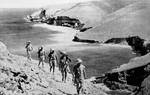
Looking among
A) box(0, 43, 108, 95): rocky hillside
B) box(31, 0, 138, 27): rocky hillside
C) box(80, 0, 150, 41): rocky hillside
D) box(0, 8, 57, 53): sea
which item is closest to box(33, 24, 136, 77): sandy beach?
box(0, 8, 57, 53): sea

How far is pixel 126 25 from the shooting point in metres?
79.5

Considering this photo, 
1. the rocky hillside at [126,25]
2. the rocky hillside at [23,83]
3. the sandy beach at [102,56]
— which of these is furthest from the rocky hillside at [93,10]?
the rocky hillside at [23,83]

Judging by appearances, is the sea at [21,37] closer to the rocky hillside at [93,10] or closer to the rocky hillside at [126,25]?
the rocky hillside at [126,25]

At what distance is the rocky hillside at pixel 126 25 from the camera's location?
241ft

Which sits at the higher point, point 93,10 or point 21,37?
point 93,10

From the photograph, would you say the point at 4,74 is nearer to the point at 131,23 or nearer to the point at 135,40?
the point at 135,40

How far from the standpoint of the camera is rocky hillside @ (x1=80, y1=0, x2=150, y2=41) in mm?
73562

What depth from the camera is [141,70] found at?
28234 millimetres

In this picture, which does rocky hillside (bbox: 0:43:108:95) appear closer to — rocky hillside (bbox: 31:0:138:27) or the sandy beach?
the sandy beach

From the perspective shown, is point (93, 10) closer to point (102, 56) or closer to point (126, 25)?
point (126, 25)

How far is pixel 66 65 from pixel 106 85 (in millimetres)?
6188

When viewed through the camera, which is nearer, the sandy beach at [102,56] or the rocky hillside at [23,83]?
the rocky hillside at [23,83]

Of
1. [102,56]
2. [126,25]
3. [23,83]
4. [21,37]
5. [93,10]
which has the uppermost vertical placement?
[93,10]

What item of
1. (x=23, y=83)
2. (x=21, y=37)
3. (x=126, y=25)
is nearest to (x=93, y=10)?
(x=126, y=25)
